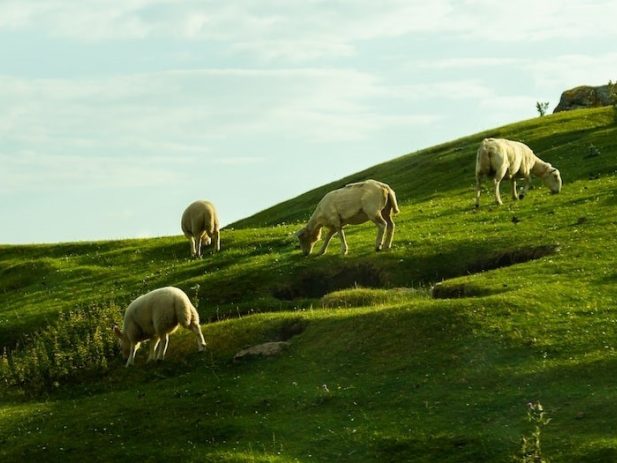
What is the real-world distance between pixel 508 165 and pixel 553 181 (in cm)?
430

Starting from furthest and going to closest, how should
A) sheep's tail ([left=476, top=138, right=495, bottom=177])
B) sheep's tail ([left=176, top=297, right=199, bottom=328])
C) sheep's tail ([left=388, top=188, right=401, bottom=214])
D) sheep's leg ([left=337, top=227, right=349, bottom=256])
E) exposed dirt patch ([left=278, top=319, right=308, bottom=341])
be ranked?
sheep's tail ([left=476, top=138, right=495, bottom=177])
sheep's leg ([left=337, top=227, right=349, bottom=256])
sheep's tail ([left=388, top=188, right=401, bottom=214])
exposed dirt patch ([left=278, top=319, right=308, bottom=341])
sheep's tail ([left=176, top=297, right=199, bottom=328])

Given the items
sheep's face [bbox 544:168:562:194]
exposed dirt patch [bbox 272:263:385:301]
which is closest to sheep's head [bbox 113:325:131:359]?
exposed dirt patch [bbox 272:263:385:301]

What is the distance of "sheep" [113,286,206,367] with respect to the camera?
3050 centimetres

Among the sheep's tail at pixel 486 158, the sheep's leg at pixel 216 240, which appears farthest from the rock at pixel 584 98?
the sheep's leg at pixel 216 240

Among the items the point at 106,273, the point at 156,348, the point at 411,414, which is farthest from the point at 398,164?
the point at 411,414

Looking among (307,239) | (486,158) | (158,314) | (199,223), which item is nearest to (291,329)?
(158,314)

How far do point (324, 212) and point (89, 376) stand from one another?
12595 mm

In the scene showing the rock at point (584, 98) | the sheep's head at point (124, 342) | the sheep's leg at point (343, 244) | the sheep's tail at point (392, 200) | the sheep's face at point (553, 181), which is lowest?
the sheep's head at point (124, 342)

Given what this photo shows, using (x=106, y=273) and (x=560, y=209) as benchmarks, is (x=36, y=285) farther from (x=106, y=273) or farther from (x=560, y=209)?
(x=560, y=209)

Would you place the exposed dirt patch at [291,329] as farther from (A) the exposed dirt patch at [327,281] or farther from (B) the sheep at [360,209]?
(B) the sheep at [360,209]

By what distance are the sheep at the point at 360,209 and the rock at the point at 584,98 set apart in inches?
2150

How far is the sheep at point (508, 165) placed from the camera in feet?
145

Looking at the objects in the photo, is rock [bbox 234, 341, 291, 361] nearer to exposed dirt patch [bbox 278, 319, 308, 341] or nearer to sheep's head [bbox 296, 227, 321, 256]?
exposed dirt patch [bbox 278, 319, 308, 341]

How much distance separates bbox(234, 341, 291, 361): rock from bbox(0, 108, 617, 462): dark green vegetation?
0.32 metres
